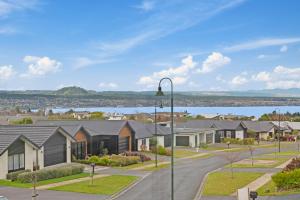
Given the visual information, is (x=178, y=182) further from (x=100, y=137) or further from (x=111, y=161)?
(x=100, y=137)

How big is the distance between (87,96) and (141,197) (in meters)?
136

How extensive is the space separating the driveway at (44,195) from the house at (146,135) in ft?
95.5

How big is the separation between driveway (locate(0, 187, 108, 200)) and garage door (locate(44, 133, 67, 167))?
37.3 ft

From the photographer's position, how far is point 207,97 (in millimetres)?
191250

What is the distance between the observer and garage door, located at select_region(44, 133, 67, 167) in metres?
41.7

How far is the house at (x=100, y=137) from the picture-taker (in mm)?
48969

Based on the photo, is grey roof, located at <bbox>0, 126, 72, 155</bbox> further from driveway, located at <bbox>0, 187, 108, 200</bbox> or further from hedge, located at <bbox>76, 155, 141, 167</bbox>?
driveway, located at <bbox>0, 187, 108, 200</bbox>

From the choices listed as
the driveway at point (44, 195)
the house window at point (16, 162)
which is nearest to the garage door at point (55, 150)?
the house window at point (16, 162)

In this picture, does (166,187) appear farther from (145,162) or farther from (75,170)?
(145,162)

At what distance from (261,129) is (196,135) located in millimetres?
21722

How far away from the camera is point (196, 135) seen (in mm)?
73688

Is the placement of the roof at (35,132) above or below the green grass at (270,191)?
above

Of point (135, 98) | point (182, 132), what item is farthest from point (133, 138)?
point (135, 98)

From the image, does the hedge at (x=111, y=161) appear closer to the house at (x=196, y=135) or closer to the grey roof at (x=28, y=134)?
the grey roof at (x=28, y=134)
